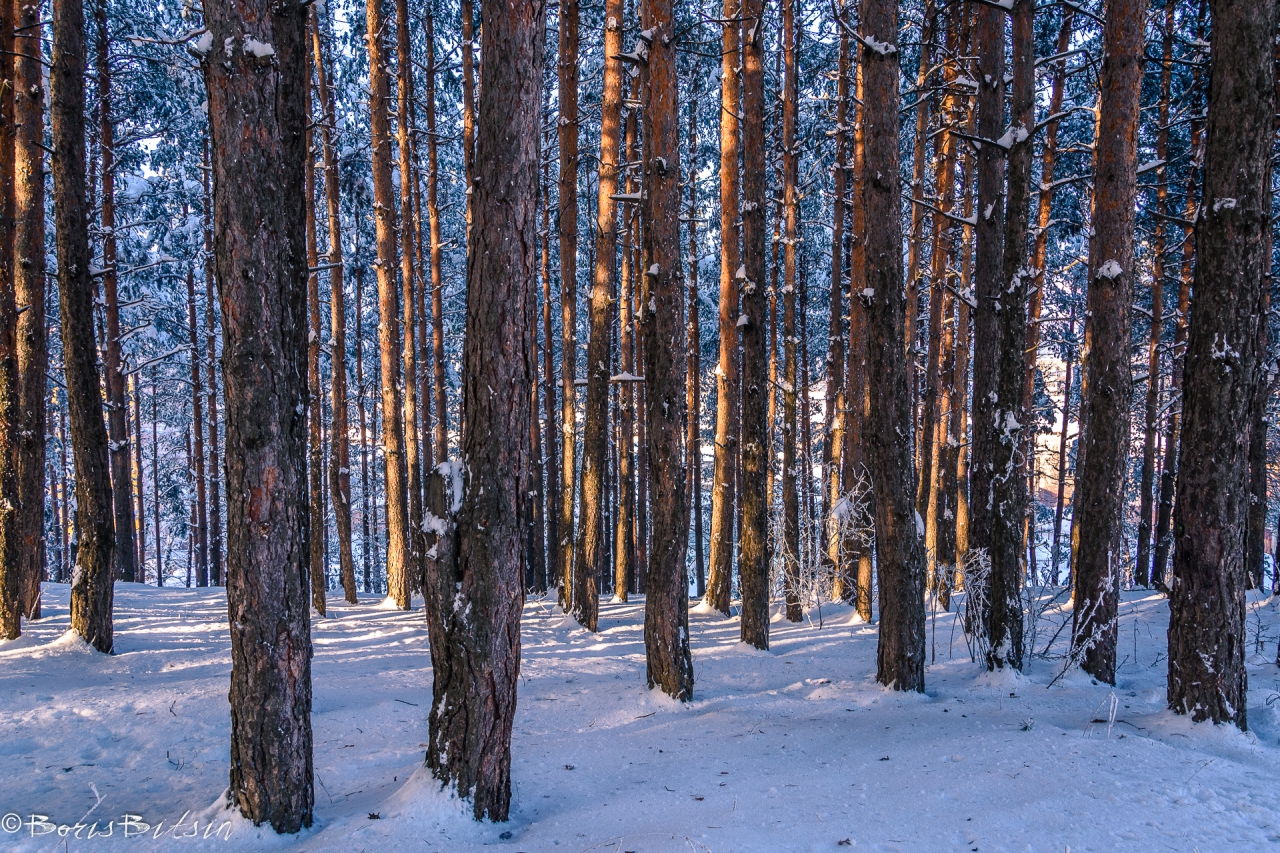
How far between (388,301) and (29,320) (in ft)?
14.3

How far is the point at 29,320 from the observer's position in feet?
24.1

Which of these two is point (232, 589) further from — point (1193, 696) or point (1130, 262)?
point (1130, 262)

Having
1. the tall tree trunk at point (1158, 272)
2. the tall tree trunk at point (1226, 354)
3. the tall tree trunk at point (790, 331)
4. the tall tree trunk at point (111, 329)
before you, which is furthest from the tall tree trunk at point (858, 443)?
the tall tree trunk at point (111, 329)

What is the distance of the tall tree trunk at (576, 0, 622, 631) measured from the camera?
9.55 m

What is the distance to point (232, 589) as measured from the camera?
144 inches

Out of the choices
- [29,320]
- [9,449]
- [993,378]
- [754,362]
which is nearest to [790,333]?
[754,362]

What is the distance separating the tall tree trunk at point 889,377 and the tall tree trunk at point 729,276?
2.74 metres

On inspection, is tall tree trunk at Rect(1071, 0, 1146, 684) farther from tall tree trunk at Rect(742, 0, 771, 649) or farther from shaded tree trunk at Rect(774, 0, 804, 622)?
shaded tree trunk at Rect(774, 0, 804, 622)

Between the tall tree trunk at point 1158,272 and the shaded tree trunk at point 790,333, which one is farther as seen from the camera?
the tall tree trunk at point 1158,272

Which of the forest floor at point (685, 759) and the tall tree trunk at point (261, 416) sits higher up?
the tall tree trunk at point (261, 416)

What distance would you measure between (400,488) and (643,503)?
320 inches

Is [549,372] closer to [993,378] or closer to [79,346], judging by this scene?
[79,346]

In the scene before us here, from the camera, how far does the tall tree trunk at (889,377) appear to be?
5.96m

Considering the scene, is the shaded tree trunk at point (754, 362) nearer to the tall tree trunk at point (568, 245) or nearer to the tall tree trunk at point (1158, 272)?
the tall tree trunk at point (568, 245)
